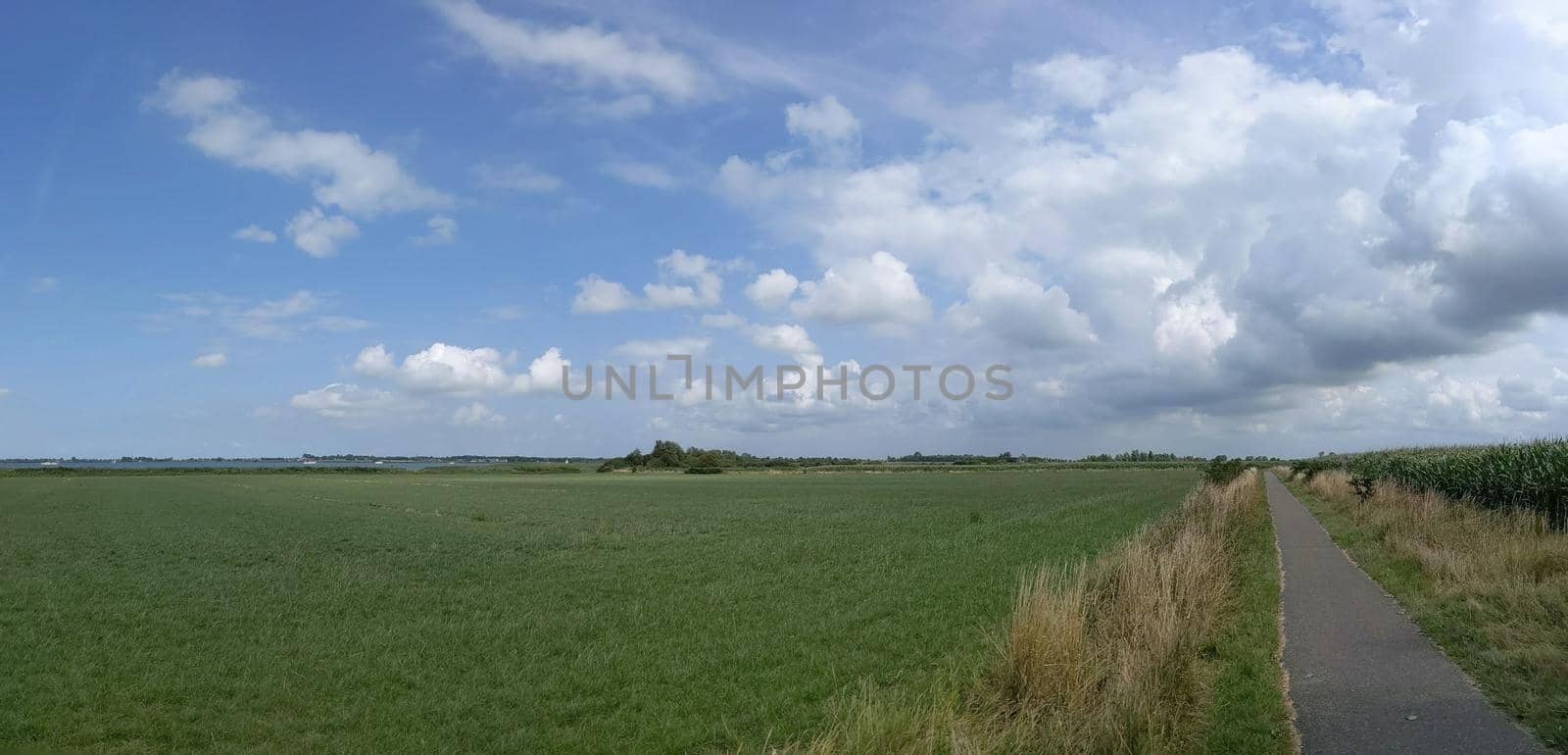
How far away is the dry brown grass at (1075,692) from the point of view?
22.6 feet

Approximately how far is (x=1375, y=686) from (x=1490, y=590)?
508 centimetres

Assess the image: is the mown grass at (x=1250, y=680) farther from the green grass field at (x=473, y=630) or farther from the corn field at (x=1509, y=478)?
the corn field at (x=1509, y=478)

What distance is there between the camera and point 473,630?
38.7 ft

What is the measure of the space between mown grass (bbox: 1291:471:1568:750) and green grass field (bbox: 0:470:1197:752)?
504 cm

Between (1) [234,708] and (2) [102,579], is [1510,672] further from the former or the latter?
(2) [102,579]

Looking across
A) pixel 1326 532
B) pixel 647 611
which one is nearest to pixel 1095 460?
pixel 1326 532

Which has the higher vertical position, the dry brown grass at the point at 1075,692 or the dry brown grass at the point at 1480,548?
the dry brown grass at the point at 1480,548

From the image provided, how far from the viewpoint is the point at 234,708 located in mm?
8367

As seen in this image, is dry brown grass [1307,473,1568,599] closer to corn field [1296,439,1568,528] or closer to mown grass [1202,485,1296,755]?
corn field [1296,439,1568,528]

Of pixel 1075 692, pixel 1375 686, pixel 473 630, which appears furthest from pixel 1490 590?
pixel 473 630

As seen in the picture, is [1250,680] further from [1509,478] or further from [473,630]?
[1509,478]

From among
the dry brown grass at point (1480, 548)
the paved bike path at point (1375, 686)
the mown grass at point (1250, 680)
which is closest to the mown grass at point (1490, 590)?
the dry brown grass at point (1480, 548)

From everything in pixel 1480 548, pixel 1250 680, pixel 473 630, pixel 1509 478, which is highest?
pixel 1509 478

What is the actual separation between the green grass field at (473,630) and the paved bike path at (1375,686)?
356cm
